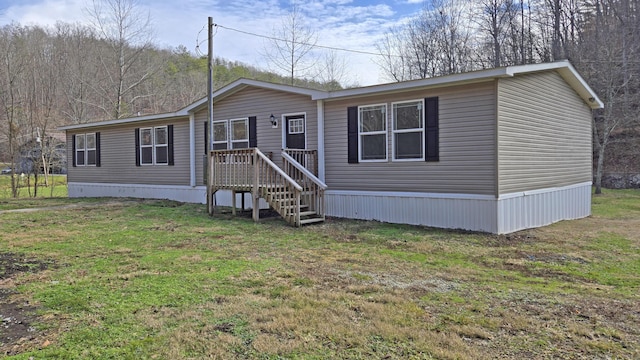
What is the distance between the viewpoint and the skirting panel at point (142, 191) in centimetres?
1318

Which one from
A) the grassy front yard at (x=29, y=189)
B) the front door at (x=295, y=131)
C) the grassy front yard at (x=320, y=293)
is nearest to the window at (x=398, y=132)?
the front door at (x=295, y=131)

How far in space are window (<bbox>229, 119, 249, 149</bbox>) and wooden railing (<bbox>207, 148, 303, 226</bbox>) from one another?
5.82 feet

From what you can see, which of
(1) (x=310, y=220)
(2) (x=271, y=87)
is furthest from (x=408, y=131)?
(2) (x=271, y=87)

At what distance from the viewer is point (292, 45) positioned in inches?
944

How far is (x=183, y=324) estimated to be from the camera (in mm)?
3479

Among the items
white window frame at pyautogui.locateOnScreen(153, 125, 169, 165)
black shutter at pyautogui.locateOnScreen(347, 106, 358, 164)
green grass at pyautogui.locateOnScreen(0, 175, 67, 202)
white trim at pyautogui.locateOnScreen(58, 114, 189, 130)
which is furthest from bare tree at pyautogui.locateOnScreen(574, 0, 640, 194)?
green grass at pyautogui.locateOnScreen(0, 175, 67, 202)

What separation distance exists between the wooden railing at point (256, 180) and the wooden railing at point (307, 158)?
791mm

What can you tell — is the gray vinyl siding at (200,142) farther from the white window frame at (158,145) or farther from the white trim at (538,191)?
the white trim at (538,191)

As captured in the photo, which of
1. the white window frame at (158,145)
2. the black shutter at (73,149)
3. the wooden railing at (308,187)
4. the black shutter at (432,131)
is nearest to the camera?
the black shutter at (432,131)

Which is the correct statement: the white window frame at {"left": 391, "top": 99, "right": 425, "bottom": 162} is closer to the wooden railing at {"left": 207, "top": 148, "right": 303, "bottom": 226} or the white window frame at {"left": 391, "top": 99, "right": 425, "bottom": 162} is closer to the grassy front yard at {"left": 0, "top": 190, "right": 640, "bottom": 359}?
the grassy front yard at {"left": 0, "top": 190, "right": 640, "bottom": 359}

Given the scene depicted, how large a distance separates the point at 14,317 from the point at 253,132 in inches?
331

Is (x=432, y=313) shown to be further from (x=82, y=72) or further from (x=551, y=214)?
(x=82, y=72)

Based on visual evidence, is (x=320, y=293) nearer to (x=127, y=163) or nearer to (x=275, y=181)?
(x=275, y=181)

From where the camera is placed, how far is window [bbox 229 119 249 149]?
11.9 meters
